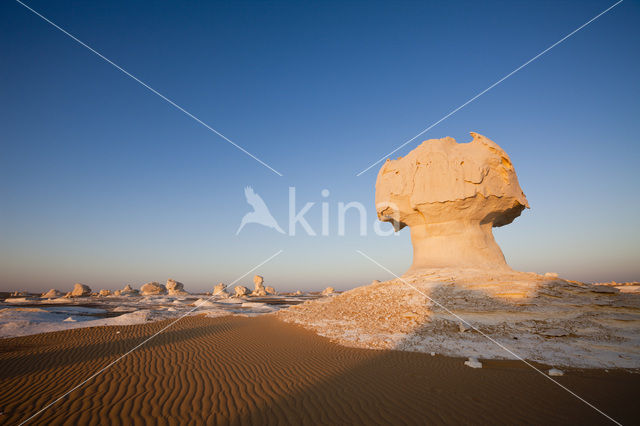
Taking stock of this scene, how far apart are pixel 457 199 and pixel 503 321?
7469 millimetres

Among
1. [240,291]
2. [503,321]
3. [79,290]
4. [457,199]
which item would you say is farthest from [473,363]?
[79,290]

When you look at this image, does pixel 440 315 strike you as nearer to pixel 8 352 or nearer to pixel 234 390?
pixel 234 390

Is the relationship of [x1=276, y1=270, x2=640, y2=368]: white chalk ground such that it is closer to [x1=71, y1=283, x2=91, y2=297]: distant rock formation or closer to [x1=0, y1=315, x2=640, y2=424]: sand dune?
[x1=0, y1=315, x2=640, y2=424]: sand dune

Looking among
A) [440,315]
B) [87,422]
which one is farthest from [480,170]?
[87,422]

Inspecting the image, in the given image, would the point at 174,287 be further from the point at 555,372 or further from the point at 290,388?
the point at 555,372

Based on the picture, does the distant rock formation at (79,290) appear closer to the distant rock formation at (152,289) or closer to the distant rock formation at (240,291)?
the distant rock formation at (152,289)

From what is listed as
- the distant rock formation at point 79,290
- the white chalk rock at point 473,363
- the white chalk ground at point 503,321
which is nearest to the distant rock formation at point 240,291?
the distant rock formation at point 79,290

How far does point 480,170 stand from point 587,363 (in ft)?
35.7

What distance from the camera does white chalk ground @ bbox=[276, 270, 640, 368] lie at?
860cm

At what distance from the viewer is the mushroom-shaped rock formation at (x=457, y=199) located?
16312mm

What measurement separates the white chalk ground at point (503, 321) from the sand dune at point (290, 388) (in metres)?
1.16

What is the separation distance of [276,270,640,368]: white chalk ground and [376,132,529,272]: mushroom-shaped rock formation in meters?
2.68

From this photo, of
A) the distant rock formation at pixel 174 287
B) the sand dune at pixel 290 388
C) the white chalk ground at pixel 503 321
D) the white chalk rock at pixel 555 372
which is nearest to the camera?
the sand dune at pixel 290 388

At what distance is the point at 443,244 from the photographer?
17375 mm
